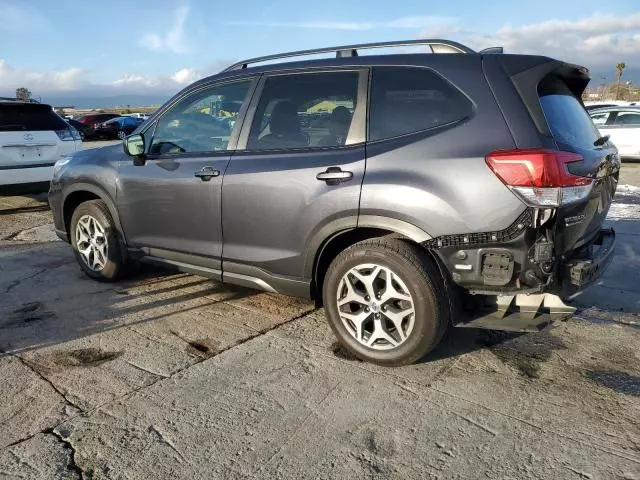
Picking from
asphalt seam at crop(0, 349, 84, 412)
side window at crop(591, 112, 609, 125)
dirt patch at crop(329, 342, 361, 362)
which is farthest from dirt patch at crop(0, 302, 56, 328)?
side window at crop(591, 112, 609, 125)

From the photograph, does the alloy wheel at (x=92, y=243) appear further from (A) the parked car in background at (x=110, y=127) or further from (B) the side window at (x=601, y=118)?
(A) the parked car in background at (x=110, y=127)

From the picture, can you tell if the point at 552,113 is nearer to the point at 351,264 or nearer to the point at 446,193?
the point at 446,193

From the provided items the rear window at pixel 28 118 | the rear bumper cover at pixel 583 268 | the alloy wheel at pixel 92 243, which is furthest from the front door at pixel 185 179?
the rear window at pixel 28 118

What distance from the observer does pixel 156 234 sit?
4.41 meters

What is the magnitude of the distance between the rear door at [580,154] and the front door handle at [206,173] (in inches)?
85.9

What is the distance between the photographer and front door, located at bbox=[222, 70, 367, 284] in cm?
333

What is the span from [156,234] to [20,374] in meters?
1.50

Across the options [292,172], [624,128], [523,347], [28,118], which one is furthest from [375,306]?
[624,128]

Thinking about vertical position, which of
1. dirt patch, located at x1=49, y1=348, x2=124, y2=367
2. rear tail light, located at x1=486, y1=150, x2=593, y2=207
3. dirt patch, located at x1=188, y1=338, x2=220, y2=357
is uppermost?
rear tail light, located at x1=486, y1=150, x2=593, y2=207

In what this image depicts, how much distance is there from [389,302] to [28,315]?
113 inches

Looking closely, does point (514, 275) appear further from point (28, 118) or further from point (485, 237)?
point (28, 118)

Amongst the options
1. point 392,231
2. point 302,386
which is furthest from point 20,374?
point 392,231

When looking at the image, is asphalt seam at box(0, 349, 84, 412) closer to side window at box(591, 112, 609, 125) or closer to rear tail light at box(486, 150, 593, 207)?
rear tail light at box(486, 150, 593, 207)

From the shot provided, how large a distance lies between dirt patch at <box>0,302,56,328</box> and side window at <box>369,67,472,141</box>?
9.50 feet
